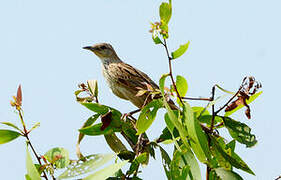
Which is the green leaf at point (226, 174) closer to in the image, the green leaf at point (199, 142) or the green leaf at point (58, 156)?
the green leaf at point (199, 142)

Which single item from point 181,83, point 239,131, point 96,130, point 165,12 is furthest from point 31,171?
point 239,131

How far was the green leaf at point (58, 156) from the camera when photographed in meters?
2.97

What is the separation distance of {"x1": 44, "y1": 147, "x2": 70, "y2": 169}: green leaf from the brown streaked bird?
1.79 metres

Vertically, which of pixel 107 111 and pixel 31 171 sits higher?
pixel 107 111

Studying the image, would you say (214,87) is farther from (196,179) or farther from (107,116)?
(107,116)

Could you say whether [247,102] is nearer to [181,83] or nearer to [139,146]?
[181,83]

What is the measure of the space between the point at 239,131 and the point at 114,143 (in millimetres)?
919

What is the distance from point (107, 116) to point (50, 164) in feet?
1.58

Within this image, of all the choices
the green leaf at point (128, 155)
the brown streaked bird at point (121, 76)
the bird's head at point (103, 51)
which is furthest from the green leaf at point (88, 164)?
the bird's head at point (103, 51)

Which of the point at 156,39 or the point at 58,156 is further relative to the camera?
the point at 58,156

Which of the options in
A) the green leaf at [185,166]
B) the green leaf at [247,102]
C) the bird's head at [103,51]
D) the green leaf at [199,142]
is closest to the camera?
the green leaf at [199,142]

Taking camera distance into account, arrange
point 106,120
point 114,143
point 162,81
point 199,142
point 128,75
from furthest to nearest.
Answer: point 128,75 → point 114,143 → point 106,120 → point 162,81 → point 199,142

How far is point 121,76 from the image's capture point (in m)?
5.55

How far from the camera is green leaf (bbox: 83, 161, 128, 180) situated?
2701 millimetres
